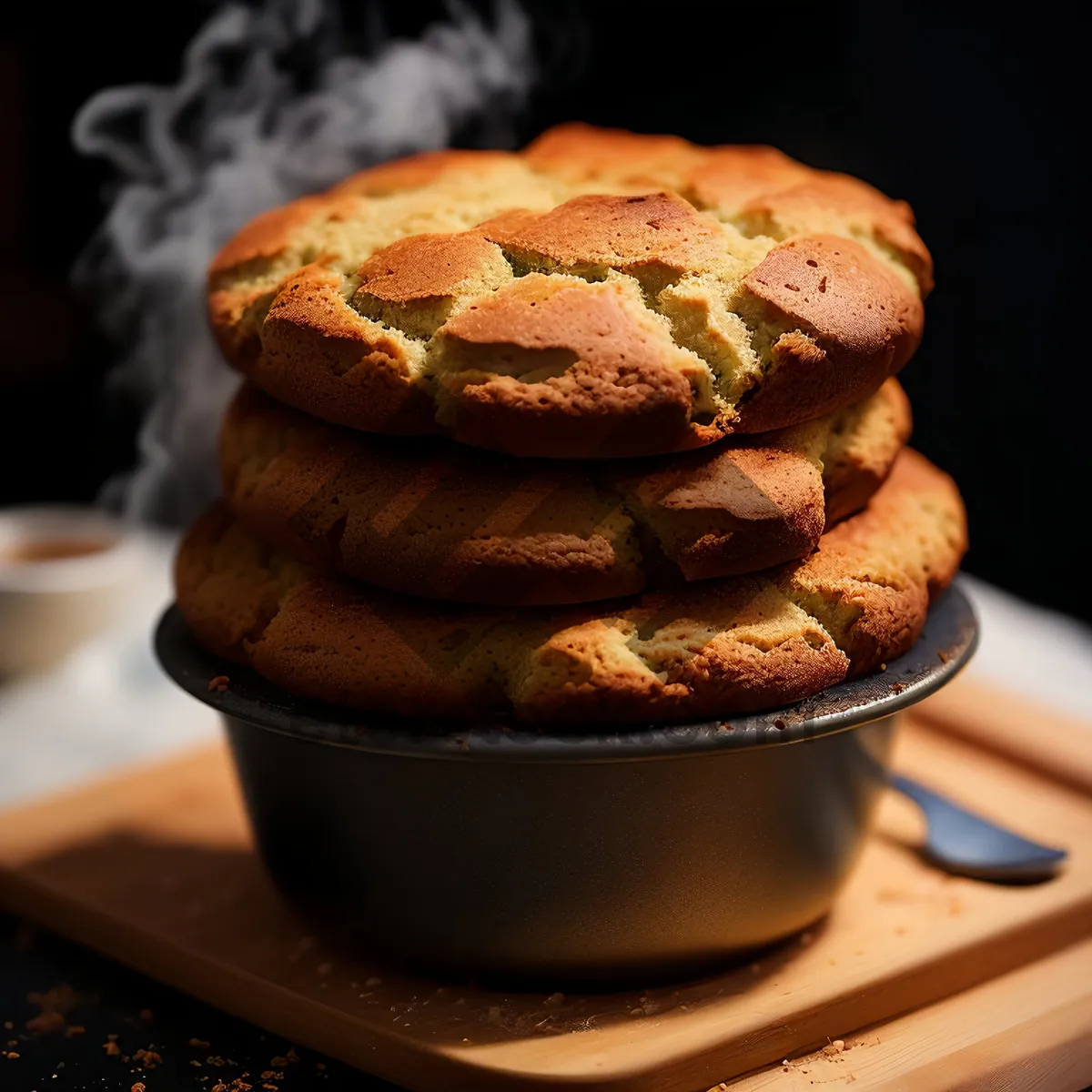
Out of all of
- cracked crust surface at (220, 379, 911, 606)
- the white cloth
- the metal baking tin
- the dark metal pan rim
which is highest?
cracked crust surface at (220, 379, 911, 606)

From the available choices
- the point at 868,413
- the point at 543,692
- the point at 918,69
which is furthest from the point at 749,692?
the point at 918,69

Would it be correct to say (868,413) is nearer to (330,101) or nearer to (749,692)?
(749,692)

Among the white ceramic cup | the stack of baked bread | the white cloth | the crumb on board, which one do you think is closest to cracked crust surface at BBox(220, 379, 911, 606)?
the stack of baked bread

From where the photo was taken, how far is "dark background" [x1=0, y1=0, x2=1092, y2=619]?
7.67ft

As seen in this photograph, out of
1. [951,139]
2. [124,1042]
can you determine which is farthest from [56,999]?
[951,139]

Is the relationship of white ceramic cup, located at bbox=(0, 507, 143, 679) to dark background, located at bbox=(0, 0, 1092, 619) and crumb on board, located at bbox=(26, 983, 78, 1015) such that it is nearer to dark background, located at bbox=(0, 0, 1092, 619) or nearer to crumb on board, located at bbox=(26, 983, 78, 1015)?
crumb on board, located at bbox=(26, 983, 78, 1015)

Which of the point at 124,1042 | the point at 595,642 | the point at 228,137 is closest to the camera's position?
the point at 595,642

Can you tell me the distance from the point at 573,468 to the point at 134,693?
3.63 ft

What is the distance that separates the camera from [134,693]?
2037 mm

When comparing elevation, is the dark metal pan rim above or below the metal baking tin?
above

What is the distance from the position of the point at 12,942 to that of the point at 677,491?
84cm

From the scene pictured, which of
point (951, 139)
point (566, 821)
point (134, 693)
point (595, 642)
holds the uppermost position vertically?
point (951, 139)

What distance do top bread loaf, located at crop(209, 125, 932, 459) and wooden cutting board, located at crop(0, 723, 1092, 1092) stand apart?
1.57 ft

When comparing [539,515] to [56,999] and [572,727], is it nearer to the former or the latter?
[572,727]
